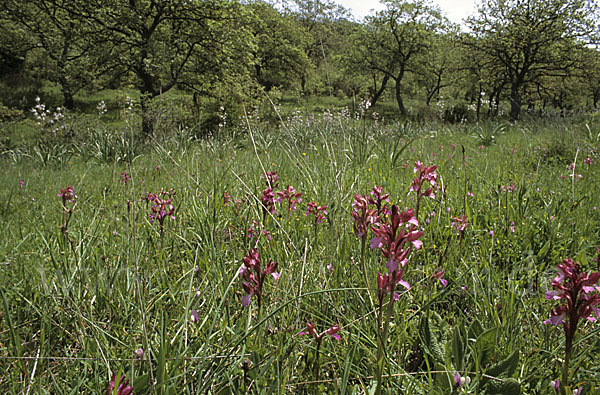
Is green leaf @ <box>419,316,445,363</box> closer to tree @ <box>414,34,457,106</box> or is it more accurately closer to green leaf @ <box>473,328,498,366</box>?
green leaf @ <box>473,328,498,366</box>

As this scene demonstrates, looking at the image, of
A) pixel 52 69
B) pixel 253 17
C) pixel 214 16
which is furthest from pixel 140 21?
pixel 52 69

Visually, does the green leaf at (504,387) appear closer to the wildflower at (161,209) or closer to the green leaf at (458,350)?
the green leaf at (458,350)

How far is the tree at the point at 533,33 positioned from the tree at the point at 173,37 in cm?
1519

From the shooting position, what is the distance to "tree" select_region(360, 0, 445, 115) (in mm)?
29797

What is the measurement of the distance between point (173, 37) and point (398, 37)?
23984mm

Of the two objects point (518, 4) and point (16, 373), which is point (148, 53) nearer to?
point (16, 373)

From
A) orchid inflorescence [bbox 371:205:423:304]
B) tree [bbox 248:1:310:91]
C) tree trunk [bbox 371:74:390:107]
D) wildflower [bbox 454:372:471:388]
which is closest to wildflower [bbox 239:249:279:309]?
orchid inflorescence [bbox 371:205:423:304]

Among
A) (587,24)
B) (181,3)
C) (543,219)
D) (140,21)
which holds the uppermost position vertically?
(587,24)

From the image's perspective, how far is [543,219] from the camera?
6.48 ft

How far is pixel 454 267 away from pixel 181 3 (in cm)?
1565

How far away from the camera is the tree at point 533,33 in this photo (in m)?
18.0

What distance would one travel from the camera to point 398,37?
30516 mm

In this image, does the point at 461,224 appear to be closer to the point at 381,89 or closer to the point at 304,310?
the point at 304,310

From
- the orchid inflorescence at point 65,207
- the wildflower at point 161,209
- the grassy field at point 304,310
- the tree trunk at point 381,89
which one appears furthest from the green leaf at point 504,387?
the tree trunk at point 381,89
